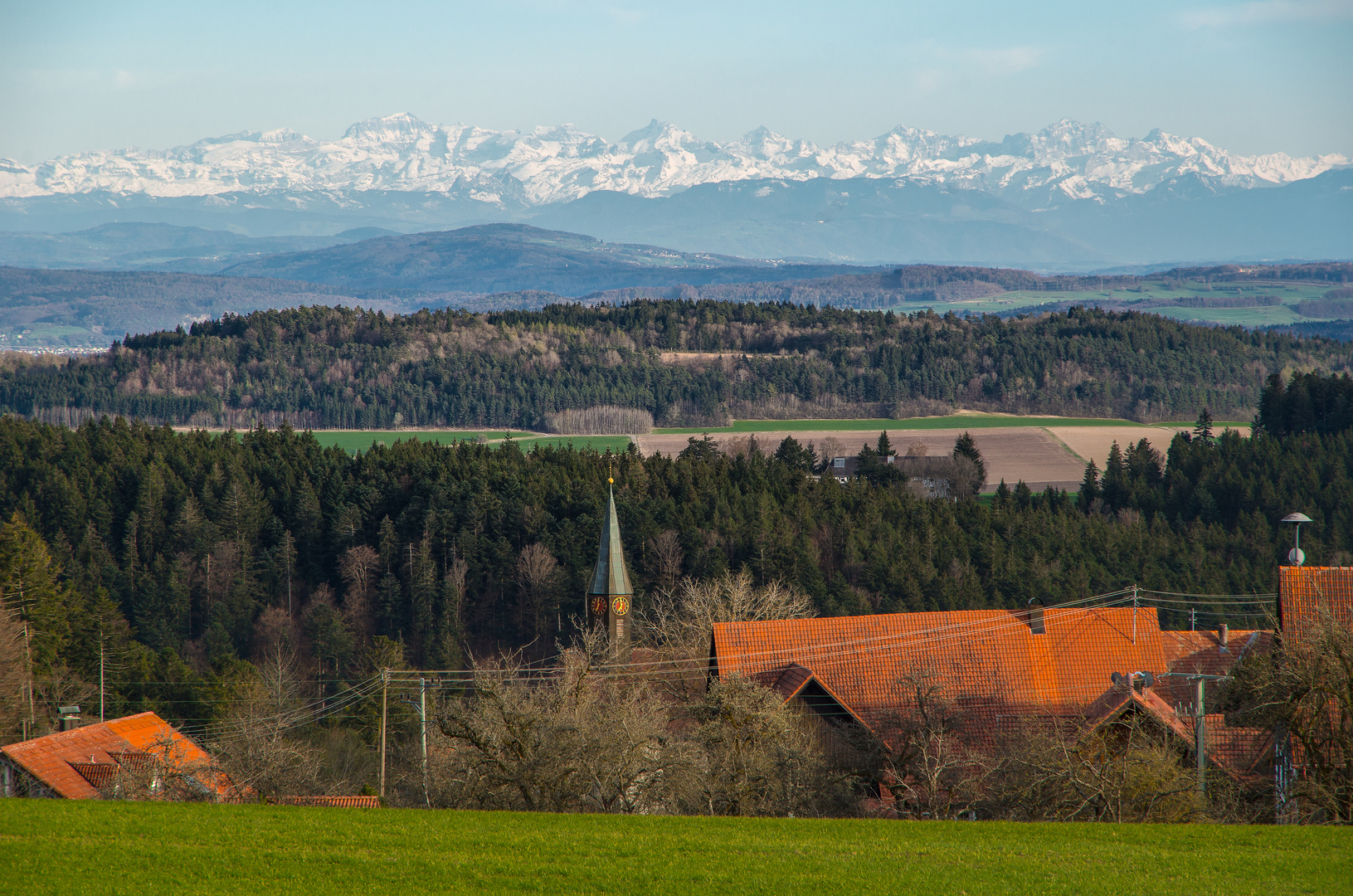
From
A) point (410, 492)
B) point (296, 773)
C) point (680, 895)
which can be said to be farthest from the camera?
point (410, 492)

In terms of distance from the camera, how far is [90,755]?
40062 mm

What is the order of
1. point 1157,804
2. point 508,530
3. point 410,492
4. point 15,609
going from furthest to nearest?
point 410,492 < point 508,530 < point 15,609 < point 1157,804

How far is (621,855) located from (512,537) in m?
70.4

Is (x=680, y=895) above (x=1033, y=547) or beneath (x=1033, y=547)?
above

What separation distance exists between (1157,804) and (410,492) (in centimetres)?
7792

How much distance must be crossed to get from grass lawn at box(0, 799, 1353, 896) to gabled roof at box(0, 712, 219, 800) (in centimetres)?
1144

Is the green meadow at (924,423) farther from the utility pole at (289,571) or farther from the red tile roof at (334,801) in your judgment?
the red tile roof at (334,801)

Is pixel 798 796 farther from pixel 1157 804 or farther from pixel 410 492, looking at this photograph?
pixel 410 492

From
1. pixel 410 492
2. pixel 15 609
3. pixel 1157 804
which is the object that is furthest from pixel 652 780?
pixel 410 492

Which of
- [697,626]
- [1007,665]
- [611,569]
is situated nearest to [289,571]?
[611,569]

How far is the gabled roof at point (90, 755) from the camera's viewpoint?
122 feet

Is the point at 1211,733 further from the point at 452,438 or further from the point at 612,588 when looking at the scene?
the point at 452,438

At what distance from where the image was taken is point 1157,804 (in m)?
27.8

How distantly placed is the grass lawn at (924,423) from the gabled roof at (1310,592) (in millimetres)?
132428
